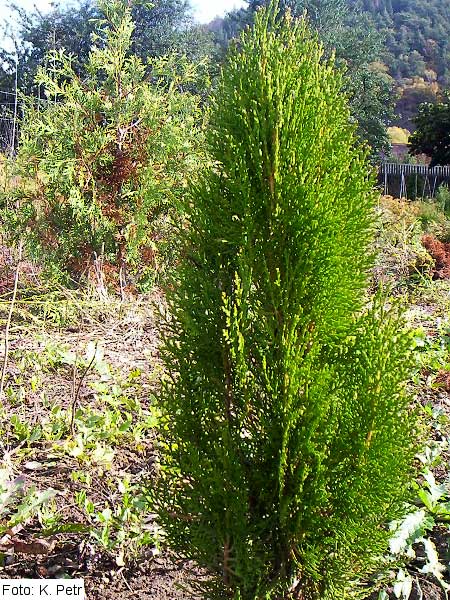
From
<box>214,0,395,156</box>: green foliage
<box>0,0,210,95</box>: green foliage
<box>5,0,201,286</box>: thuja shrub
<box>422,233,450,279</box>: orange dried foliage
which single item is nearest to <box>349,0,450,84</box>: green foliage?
<box>214,0,395,156</box>: green foliage

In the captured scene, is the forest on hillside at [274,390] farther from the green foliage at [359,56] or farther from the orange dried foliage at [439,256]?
the green foliage at [359,56]

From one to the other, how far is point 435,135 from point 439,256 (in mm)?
17575

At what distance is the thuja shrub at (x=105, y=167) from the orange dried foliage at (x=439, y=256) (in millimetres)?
3601

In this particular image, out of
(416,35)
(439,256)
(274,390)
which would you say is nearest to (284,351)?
(274,390)

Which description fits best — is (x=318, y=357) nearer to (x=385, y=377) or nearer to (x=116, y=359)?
(x=385, y=377)

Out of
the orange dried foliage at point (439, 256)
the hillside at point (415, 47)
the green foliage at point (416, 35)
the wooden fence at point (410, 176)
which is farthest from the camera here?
the green foliage at point (416, 35)

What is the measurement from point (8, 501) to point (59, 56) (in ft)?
16.6

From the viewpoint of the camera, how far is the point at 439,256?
8.11 m

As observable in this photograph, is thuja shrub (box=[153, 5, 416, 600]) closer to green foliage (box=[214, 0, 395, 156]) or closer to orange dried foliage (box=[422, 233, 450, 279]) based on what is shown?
orange dried foliage (box=[422, 233, 450, 279])

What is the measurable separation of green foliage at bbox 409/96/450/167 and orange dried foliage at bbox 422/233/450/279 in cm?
1643

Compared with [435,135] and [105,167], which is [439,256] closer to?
[105,167]

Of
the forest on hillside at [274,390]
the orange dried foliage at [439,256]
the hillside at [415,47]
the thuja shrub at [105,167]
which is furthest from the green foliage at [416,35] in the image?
the forest on hillside at [274,390]

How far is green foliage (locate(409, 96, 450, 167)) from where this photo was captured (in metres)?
23.5

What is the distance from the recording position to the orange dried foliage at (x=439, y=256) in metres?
7.64
